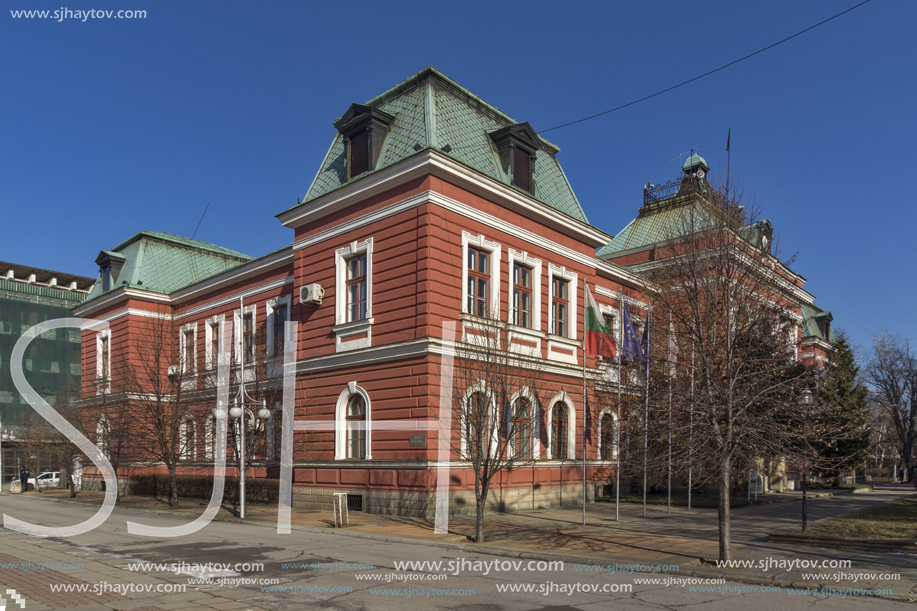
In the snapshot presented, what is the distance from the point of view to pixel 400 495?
848 inches

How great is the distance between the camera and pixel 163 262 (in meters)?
39.4

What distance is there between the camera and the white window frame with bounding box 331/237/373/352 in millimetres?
23812

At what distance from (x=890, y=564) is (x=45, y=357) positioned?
72423 millimetres

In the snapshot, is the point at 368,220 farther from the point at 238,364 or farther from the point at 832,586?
the point at 832,586

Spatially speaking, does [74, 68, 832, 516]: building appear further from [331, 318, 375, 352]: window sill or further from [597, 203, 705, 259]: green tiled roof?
[597, 203, 705, 259]: green tiled roof

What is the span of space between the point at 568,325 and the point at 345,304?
30.1 feet

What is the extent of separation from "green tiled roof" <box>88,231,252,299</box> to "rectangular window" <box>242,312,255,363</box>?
5803 mm

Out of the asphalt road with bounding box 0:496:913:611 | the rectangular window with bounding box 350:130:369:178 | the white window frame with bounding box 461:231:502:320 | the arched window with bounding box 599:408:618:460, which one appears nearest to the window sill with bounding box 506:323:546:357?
the white window frame with bounding box 461:231:502:320

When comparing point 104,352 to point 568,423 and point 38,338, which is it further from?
point 38,338

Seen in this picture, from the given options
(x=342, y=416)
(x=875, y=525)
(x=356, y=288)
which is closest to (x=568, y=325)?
(x=356, y=288)

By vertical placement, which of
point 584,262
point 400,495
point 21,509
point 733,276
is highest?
point 584,262

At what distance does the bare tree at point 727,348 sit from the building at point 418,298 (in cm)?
582

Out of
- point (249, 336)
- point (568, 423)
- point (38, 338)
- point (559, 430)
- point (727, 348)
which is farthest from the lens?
point (38, 338)

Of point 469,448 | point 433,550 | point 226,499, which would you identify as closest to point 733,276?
point 469,448
